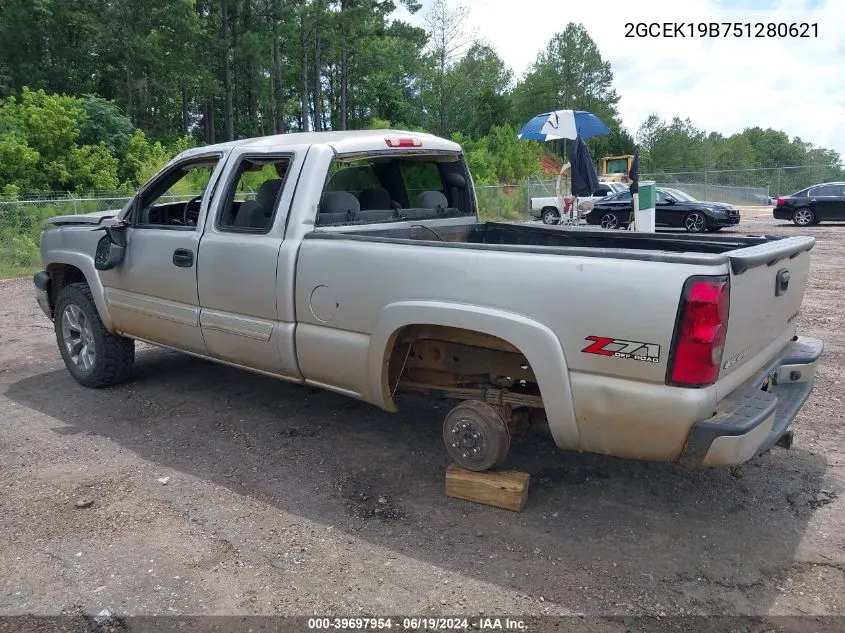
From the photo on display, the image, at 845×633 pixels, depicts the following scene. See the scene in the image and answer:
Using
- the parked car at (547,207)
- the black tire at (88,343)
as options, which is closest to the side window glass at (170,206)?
the black tire at (88,343)

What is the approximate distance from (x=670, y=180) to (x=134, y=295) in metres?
34.6

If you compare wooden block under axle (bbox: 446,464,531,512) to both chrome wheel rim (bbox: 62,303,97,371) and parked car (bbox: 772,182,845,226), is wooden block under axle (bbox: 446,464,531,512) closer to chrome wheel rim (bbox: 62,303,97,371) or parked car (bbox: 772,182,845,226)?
chrome wheel rim (bbox: 62,303,97,371)

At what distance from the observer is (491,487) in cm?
368

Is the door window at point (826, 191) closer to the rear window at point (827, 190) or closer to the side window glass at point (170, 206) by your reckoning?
the rear window at point (827, 190)

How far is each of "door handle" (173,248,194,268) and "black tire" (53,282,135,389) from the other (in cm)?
128

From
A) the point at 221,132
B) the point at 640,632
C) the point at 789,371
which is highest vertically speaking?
the point at 221,132

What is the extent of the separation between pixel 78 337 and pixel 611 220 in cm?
1793

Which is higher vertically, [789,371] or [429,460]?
[789,371]

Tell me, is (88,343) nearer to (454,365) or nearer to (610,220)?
(454,365)

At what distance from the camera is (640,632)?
2.71m

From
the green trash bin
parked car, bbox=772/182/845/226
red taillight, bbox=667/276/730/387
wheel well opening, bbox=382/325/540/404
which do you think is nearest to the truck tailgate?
red taillight, bbox=667/276/730/387

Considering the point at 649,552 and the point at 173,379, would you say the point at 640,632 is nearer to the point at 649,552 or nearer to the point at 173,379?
the point at 649,552

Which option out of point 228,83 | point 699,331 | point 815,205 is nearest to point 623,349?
point 699,331

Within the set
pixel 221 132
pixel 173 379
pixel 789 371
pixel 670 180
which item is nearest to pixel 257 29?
pixel 221 132
